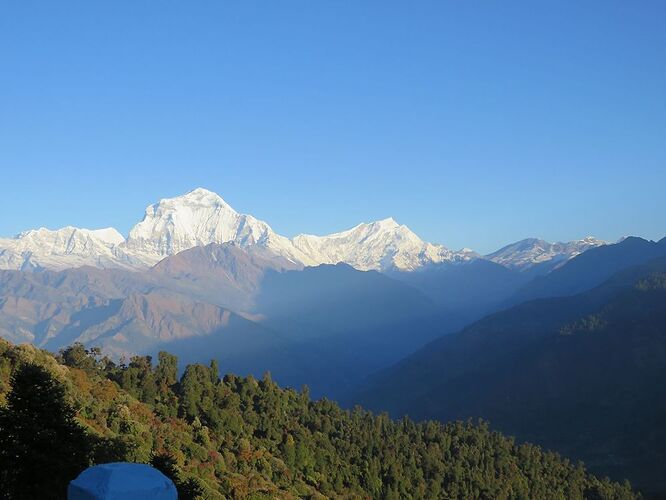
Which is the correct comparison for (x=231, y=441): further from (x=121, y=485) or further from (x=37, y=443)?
(x=121, y=485)

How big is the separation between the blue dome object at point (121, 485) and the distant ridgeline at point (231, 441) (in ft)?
36.8

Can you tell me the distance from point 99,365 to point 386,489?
58226 mm

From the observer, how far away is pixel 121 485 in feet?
87.4

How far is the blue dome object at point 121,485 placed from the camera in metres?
26.3

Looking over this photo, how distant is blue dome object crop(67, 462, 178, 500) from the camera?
26.3 m

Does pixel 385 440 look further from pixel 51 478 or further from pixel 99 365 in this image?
pixel 51 478

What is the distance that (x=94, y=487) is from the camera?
26781 mm

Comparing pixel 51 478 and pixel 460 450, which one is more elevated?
pixel 51 478

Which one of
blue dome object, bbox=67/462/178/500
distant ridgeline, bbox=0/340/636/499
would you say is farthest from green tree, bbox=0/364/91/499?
blue dome object, bbox=67/462/178/500

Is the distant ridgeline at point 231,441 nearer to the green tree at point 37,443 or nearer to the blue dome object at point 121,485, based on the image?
the green tree at point 37,443

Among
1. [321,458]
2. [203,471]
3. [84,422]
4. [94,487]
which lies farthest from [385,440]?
[94,487]

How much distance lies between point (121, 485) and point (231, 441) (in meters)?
68.1

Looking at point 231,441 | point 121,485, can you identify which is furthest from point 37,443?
point 231,441

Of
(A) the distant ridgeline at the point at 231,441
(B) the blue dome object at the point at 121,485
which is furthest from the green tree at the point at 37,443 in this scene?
(B) the blue dome object at the point at 121,485
